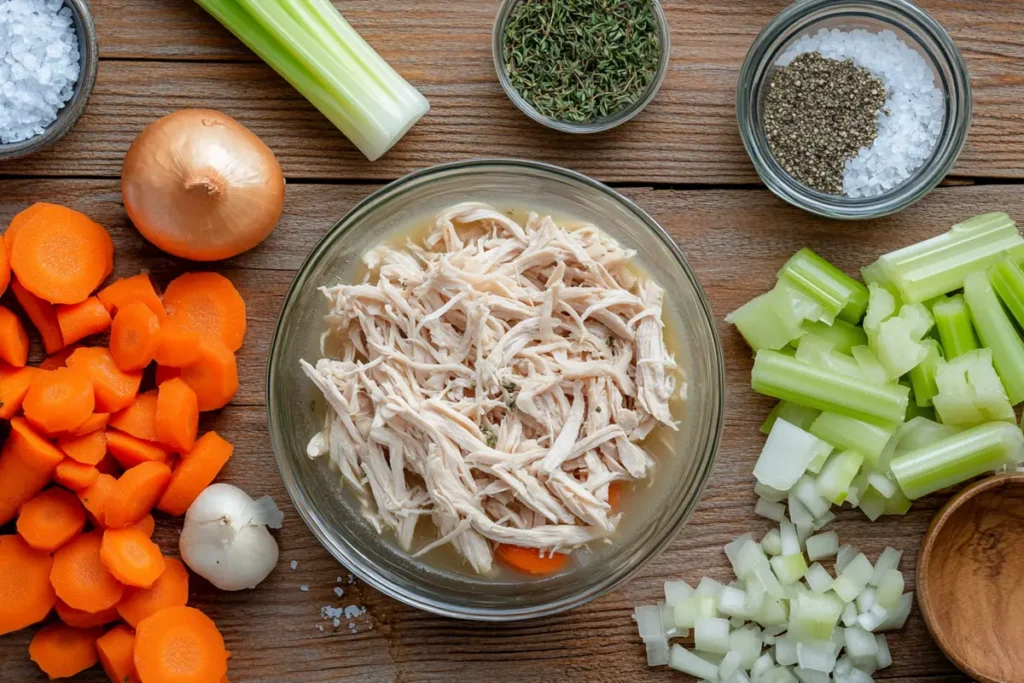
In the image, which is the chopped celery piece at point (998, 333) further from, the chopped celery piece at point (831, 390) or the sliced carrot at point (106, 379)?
the sliced carrot at point (106, 379)

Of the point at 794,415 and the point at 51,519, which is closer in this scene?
the point at 51,519

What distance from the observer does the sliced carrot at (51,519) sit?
2096 millimetres

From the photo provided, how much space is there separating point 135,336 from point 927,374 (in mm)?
1857

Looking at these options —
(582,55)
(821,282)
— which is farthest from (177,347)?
(821,282)

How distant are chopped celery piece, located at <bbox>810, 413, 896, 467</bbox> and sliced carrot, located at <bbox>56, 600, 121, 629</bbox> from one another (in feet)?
5.68

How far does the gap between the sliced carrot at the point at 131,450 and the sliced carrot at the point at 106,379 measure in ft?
0.22

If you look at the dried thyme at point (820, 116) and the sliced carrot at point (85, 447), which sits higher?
the dried thyme at point (820, 116)

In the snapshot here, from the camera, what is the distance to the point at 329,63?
6.98ft

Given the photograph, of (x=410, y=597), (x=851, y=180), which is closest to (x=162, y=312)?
(x=410, y=597)

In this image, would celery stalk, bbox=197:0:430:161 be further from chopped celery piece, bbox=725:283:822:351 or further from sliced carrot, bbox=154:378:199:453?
chopped celery piece, bbox=725:283:822:351

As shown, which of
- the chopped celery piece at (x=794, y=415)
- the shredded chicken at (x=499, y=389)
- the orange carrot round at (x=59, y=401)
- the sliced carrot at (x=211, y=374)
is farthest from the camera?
the chopped celery piece at (x=794, y=415)

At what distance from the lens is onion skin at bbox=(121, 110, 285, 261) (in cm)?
204

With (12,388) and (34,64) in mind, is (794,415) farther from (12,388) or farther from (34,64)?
(34,64)

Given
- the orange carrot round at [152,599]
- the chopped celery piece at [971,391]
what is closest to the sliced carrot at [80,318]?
the orange carrot round at [152,599]
